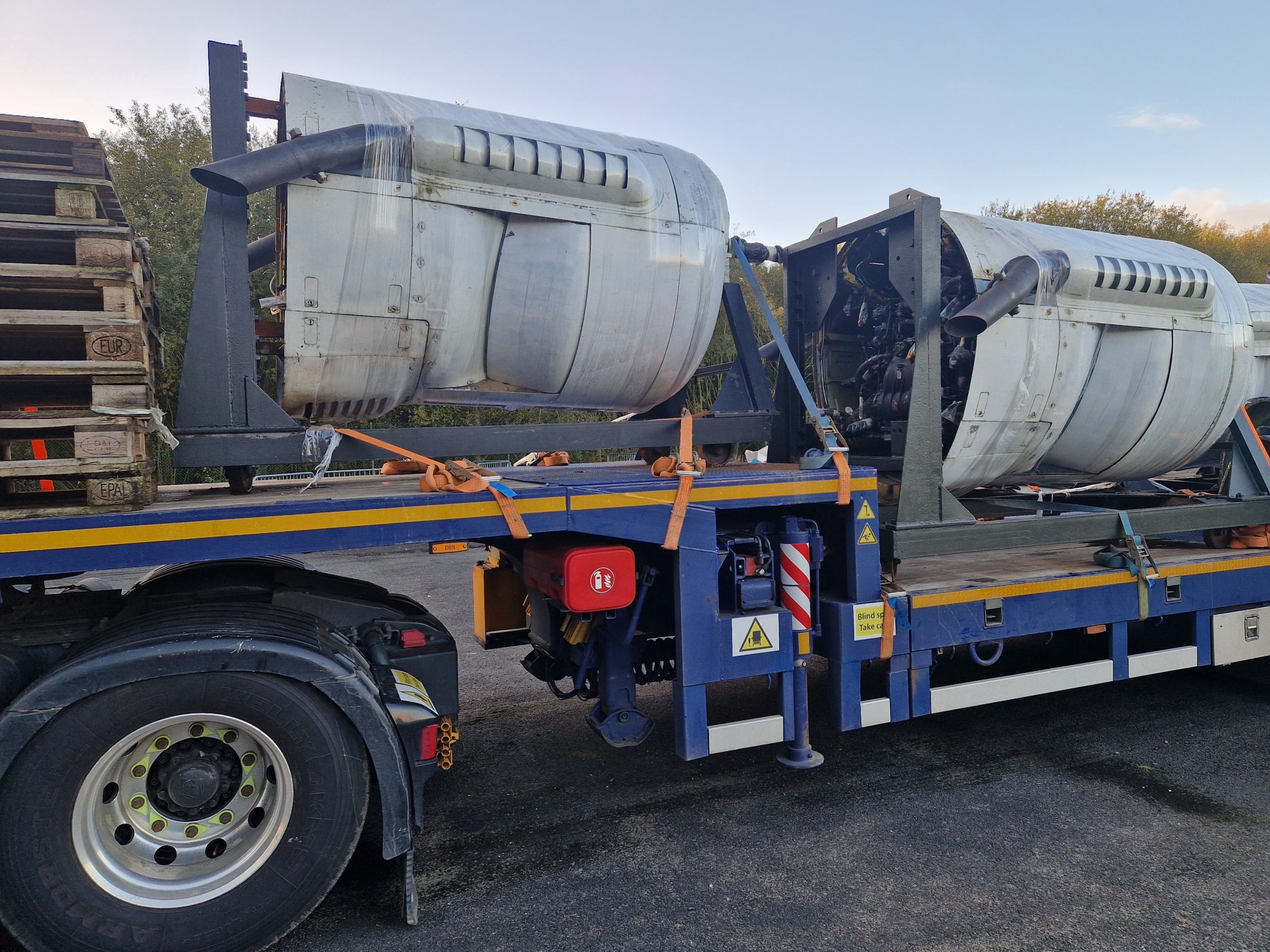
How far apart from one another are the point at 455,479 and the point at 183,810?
1.53 m

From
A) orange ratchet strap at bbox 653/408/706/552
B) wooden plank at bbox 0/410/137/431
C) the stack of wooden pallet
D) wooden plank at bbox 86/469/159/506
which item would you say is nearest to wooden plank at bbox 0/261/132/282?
the stack of wooden pallet

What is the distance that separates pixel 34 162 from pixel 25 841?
2442 millimetres

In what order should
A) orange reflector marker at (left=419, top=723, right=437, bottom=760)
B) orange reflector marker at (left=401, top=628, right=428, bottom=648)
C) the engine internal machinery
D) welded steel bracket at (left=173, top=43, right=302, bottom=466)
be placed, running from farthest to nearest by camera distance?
1. the engine internal machinery
2. orange reflector marker at (left=401, top=628, right=428, bottom=648)
3. welded steel bracket at (left=173, top=43, right=302, bottom=466)
4. orange reflector marker at (left=419, top=723, right=437, bottom=760)

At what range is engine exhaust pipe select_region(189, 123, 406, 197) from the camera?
10.6 ft

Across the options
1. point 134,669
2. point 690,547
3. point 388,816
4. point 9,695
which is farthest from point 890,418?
point 9,695

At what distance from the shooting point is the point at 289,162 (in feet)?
10.8

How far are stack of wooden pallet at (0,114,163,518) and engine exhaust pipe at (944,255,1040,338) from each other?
12.6 ft

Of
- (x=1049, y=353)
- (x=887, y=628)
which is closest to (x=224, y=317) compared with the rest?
(x=887, y=628)

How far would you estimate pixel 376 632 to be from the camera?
3484mm

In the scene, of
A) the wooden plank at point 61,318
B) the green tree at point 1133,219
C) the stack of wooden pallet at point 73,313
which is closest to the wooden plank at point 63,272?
the stack of wooden pallet at point 73,313

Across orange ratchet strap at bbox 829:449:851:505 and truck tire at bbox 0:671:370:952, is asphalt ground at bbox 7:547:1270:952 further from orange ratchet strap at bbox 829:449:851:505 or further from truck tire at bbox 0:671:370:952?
orange ratchet strap at bbox 829:449:851:505

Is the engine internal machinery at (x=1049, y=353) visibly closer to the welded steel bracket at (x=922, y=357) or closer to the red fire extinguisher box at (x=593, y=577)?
the welded steel bracket at (x=922, y=357)

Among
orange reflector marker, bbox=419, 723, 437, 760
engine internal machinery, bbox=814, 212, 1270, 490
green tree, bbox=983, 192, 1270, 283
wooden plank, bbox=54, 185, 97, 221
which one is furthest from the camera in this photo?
green tree, bbox=983, 192, 1270, 283

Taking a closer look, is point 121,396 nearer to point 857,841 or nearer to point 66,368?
point 66,368
